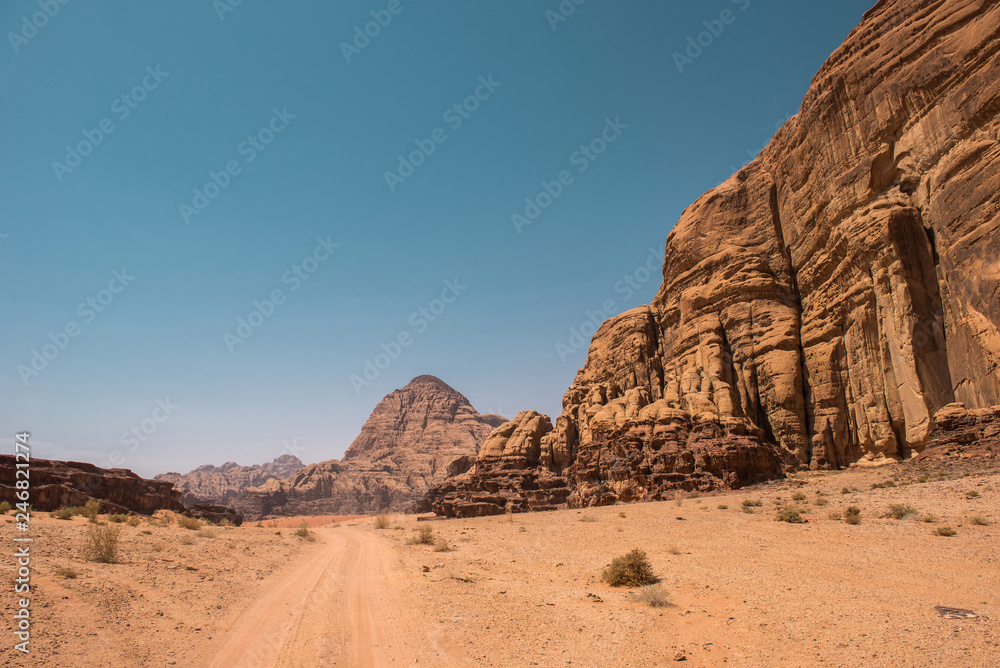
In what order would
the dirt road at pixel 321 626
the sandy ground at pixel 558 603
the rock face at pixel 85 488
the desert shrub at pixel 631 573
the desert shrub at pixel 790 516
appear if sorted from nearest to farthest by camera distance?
the sandy ground at pixel 558 603, the dirt road at pixel 321 626, the desert shrub at pixel 631 573, the desert shrub at pixel 790 516, the rock face at pixel 85 488

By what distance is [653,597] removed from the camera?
8.66 meters

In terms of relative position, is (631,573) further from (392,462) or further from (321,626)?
(392,462)

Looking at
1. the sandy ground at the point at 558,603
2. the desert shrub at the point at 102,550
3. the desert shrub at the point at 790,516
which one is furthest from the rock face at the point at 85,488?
the desert shrub at the point at 790,516

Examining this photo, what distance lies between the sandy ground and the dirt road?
0.14 feet

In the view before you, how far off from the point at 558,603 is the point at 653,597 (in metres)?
1.72

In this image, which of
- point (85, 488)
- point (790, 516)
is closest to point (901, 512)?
point (790, 516)

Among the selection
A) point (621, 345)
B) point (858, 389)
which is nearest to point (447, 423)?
point (621, 345)

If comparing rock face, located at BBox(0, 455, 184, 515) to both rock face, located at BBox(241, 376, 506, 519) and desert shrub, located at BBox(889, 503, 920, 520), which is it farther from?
desert shrub, located at BBox(889, 503, 920, 520)

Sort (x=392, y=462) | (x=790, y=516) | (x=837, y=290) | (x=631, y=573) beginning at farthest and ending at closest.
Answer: (x=392, y=462), (x=837, y=290), (x=790, y=516), (x=631, y=573)

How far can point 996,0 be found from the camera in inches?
987

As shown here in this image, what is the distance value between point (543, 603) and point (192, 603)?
662 cm

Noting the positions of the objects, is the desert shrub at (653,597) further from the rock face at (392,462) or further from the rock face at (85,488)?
the rock face at (392,462)

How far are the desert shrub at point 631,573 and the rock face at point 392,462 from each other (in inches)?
2695

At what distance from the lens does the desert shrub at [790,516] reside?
1601cm
